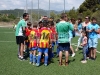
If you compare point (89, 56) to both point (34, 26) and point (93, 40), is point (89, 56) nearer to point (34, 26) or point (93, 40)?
point (93, 40)

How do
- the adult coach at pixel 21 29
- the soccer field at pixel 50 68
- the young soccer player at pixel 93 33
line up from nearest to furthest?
the soccer field at pixel 50 68 < the adult coach at pixel 21 29 < the young soccer player at pixel 93 33

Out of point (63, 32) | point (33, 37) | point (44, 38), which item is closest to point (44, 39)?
point (44, 38)

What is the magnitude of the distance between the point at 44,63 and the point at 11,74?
6.51 feet

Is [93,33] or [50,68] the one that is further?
[93,33]

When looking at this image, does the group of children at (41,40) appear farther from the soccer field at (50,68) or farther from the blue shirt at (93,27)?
the blue shirt at (93,27)

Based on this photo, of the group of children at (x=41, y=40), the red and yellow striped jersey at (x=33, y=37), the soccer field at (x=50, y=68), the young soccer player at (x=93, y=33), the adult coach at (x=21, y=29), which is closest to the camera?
the soccer field at (x=50, y=68)

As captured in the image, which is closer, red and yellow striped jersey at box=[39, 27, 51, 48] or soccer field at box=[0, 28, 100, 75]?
soccer field at box=[0, 28, 100, 75]

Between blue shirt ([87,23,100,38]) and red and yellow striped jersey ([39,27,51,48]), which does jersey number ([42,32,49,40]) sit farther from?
blue shirt ([87,23,100,38])

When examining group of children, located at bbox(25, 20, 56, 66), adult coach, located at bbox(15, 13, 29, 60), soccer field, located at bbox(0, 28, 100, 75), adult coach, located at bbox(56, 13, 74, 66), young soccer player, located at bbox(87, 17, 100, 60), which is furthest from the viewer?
young soccer player, located at bbox(87, 17, 100, 60)

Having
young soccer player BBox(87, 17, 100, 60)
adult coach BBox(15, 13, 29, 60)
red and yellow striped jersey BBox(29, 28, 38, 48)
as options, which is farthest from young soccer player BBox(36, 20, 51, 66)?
young soccer player BBox(87, 17, 100, 60)

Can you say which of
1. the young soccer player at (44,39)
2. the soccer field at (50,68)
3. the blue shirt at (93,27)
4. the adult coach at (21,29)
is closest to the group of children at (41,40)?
the young soccer player at (44,39)

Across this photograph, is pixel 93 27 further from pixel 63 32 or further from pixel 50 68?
pixel 50 68

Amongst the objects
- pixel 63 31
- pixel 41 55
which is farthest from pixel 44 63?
pixel 63 31

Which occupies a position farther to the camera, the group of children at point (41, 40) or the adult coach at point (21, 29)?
the adult coach at point (21, 29)
